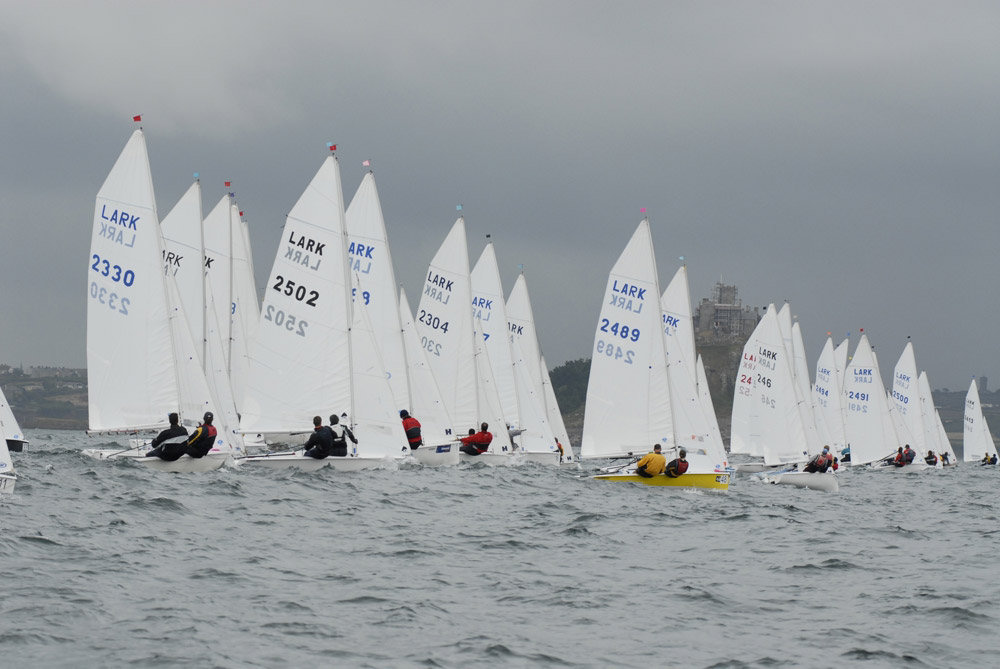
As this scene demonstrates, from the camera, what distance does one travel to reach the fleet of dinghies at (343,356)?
24.2m

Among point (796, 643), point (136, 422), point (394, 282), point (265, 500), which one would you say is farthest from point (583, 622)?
point (394, 282)

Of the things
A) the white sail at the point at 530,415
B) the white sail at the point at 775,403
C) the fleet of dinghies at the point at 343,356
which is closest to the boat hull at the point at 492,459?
the fleet of dinghies at the point at 343,356

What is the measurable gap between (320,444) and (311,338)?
10.8 ft

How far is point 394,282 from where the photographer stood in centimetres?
3134

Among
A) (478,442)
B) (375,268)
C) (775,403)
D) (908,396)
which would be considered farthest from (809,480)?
(908,396)

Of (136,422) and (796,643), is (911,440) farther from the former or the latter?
(796,643)

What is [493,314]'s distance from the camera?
131ft

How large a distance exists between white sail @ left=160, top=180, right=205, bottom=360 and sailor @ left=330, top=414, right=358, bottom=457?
411 inches

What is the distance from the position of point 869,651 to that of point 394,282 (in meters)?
22.4

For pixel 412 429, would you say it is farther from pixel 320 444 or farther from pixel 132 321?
pixel 132 321

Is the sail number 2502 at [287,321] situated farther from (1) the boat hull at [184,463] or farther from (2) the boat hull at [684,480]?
(2) the boat hull at [684,480]

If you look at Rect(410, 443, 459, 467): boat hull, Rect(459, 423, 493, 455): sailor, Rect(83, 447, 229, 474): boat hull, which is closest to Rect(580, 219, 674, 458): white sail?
Rect(410, 443, 459, 467): boat hull

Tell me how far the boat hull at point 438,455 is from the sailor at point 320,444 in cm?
635

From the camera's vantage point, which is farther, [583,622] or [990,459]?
[990,459]
